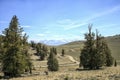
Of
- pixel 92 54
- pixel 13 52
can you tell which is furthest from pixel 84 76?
pixel 92 54

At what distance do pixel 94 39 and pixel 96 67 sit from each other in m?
6.42

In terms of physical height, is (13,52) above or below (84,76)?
above

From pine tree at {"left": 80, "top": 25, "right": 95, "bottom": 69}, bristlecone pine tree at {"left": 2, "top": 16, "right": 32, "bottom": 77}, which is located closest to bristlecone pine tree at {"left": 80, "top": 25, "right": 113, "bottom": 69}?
pine tree at {"left": 80, "top": 25, "right": 95, "bottom": 69}

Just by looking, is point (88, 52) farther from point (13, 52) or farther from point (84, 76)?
point (84, 76)

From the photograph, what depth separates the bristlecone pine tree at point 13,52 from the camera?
41.2m

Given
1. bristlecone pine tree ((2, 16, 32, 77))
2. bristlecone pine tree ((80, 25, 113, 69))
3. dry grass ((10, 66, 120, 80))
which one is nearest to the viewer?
dry grass ((10, 66, 120, 80))

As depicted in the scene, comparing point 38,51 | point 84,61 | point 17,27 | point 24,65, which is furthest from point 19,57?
point 38,51

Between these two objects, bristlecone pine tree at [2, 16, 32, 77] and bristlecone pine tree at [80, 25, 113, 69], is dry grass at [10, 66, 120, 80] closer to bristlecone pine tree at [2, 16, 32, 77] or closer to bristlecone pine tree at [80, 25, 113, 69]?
bristlecone pine tree at [2, 16, 32, 77]

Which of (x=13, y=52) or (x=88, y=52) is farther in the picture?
(x=88, y=52)

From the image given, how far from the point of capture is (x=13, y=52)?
41844mm

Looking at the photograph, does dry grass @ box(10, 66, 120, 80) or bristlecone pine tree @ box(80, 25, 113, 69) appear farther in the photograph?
bristlecone pine tree @ box(80, 25, 113, 69)

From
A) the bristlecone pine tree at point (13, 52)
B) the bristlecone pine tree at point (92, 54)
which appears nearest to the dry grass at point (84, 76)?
the bristlecone pine tree at point (13, 52)

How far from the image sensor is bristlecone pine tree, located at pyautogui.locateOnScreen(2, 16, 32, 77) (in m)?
41.2

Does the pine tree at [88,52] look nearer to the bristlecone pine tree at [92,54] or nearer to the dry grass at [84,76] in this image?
the bristlecone pine tree at [92,54]
